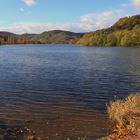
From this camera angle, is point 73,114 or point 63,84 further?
point 63,84

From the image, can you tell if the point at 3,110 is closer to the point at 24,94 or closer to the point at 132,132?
the point at 24,94

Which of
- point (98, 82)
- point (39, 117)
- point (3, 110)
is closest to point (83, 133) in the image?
point (39, 117)

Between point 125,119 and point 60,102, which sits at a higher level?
point 125,119

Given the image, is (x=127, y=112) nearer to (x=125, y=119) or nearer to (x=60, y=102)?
(x=125, y=119)

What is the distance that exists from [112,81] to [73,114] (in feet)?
72.0

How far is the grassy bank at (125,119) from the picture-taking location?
21984mm

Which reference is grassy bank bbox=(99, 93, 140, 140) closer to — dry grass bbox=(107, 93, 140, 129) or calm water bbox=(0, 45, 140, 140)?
dry grass bbox=(107, 93, 140, 129)

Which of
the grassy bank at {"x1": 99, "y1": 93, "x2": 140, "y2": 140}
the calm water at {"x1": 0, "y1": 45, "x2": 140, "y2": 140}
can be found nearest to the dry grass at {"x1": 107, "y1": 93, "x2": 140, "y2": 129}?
the grassy bank at {"x1": 99, "y1": 93, "x2": 140, "y2": 140}

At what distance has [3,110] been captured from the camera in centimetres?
3047

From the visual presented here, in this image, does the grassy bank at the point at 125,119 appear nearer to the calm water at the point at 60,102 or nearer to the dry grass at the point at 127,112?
the dry grass at the point at 127,112

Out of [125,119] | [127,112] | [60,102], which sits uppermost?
[127,112]

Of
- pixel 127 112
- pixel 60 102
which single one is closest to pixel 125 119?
pixel 127 112

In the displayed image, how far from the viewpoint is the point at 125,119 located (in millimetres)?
25141

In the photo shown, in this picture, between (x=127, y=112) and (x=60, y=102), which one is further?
(x=60, y=102)
